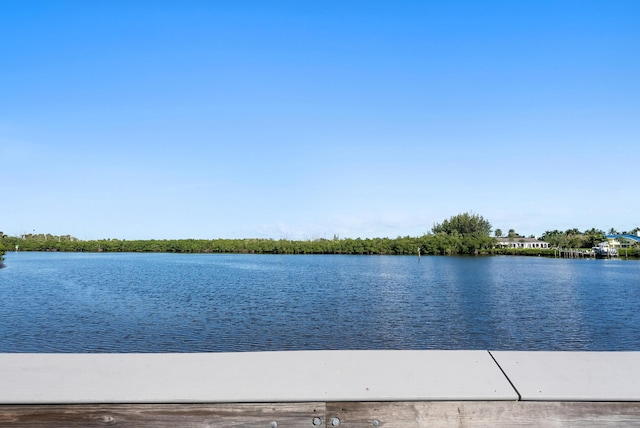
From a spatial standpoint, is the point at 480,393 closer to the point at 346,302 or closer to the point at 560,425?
the point at 560,425

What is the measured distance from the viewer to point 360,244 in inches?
4921

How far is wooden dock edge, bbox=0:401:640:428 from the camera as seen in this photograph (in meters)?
1.95

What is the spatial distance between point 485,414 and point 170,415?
1.26 metres

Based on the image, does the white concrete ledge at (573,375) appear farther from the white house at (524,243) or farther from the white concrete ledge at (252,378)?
the white house at (524,243)

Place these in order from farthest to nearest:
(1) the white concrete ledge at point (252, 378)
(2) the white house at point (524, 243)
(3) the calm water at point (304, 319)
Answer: (2) the white house at point (524, 243), (3) the calm water at point (304, 319), (1) the white concrete ledge at point (252, 378)

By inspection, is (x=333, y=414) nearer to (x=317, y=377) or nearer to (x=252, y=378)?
(x=317, y=377)

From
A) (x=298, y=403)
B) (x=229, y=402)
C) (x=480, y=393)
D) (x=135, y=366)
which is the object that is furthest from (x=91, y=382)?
(x=480, y=393)

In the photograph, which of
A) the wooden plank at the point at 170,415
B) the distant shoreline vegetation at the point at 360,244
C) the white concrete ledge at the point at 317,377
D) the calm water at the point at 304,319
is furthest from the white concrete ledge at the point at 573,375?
the distant shoreline vegetation at the point at 360,244

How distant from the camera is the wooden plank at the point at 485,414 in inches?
77.2

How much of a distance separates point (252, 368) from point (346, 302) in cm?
2240

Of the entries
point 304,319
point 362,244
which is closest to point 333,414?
point 304,319

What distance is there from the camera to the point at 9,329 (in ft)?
51.8

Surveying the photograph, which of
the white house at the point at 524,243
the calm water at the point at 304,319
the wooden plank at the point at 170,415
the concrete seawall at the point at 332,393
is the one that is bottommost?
the calm water at the point at 304,319

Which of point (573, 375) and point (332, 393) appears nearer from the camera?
point (332, 393)
